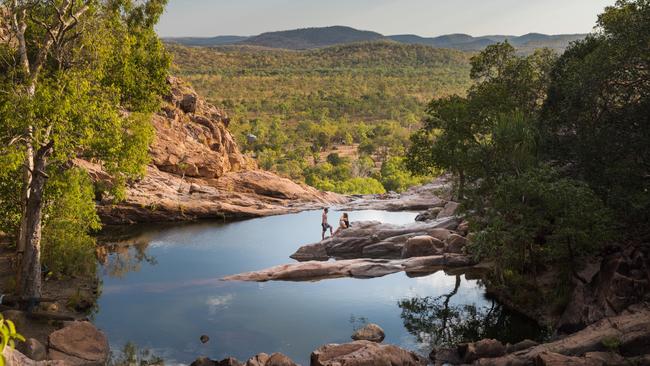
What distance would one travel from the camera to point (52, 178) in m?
23.2

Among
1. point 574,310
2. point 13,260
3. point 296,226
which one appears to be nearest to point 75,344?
point 13,260

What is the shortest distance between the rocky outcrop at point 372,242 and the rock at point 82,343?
17652 mm

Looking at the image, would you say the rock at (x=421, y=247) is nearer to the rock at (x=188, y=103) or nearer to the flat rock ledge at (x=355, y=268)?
the flat rock ledge at (x=355, y=268)

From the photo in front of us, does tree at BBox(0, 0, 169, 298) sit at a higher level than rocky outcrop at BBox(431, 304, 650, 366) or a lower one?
higher

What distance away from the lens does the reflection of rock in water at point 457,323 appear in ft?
75.0

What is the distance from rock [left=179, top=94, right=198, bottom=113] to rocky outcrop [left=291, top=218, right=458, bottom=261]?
32618mm

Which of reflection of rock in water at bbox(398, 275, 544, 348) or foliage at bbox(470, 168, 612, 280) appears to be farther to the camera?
reflection of rock in water at bbox(398, 275, 544, 348)

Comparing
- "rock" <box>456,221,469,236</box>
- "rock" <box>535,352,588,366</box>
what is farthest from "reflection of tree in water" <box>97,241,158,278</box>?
"rock" <box>535,352,588,366</box>

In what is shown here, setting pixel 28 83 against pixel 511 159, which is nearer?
pixel 28 83

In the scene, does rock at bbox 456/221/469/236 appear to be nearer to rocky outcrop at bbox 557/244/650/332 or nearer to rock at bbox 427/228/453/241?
rock at bbox 427/228/453/241

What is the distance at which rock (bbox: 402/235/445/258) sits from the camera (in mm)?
35156

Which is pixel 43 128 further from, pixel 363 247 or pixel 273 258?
pixel 363 247

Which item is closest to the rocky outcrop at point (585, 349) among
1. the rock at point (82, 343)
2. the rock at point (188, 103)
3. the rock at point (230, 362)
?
the rock at point (230, 362)

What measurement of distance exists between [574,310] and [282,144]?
274 feet
